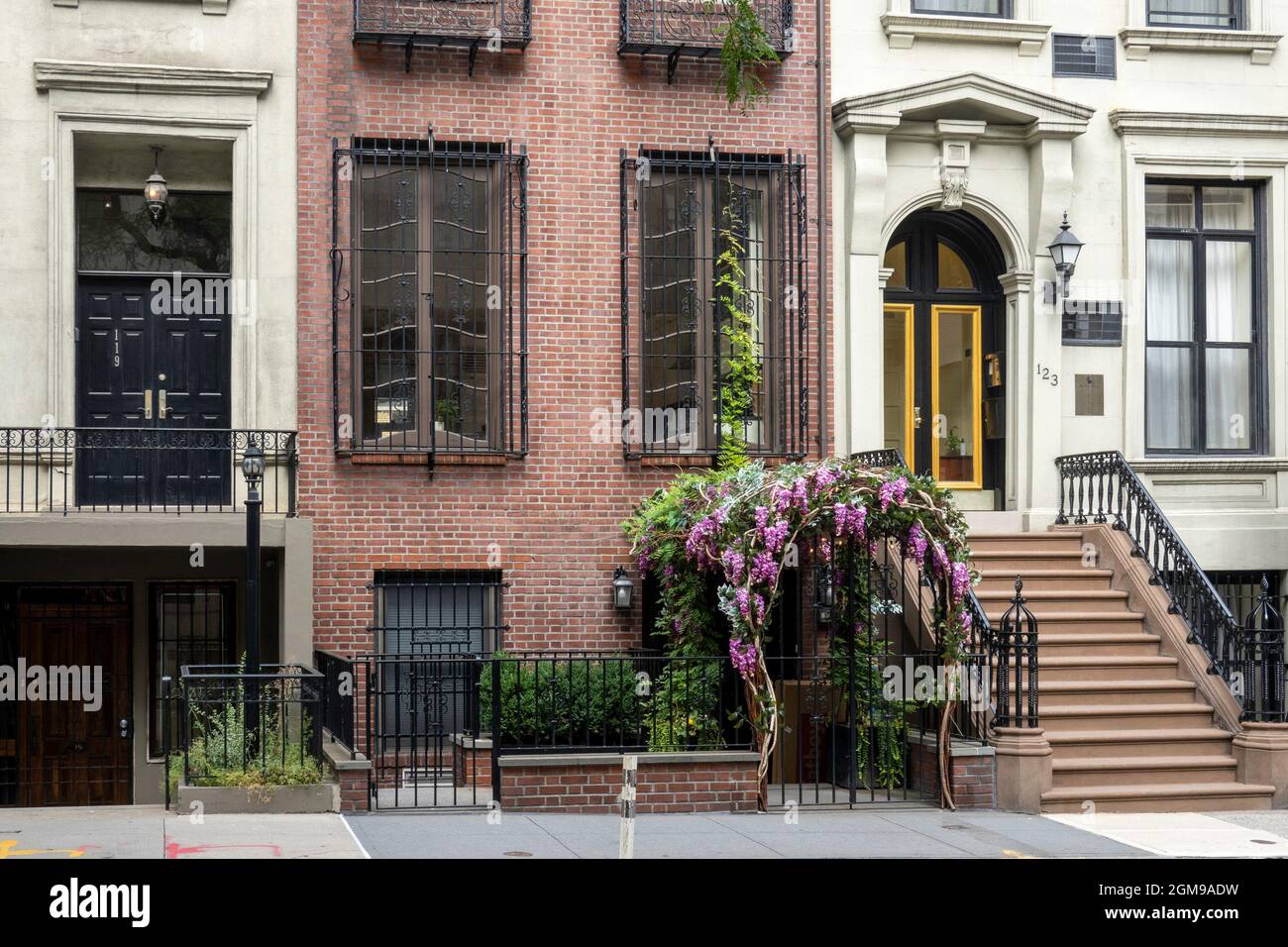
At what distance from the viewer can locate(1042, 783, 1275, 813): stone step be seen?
47.0 feet

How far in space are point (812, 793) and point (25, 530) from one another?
25.5 ft

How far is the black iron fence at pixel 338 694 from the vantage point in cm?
1417

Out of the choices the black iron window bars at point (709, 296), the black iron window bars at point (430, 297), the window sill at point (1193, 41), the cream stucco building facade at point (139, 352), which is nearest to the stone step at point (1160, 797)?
the black iron window bars at point (709, 296)

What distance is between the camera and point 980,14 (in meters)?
18.7

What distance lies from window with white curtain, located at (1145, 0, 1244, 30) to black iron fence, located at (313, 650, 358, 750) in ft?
38.9

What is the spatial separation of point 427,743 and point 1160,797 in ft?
21.3

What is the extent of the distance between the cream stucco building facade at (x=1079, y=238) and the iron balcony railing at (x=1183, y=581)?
1.58ft

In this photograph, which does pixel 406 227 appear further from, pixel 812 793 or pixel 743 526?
pixel 812 793

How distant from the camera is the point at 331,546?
16.8 metres

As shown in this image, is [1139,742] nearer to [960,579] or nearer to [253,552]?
[960,579]

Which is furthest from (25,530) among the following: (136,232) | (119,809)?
(136,232)

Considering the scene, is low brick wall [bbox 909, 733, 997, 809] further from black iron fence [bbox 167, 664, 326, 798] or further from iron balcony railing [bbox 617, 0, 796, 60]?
iron balcony railing [bbox 617, 0, 796, 60]

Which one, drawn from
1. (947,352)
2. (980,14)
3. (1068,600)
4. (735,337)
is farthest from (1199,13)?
(1068,600)

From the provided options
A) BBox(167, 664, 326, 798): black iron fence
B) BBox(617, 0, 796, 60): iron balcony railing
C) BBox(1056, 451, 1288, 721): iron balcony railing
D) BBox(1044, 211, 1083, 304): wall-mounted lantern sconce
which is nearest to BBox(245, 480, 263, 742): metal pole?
BBox(167, 664, 326, 798): black iron fence
